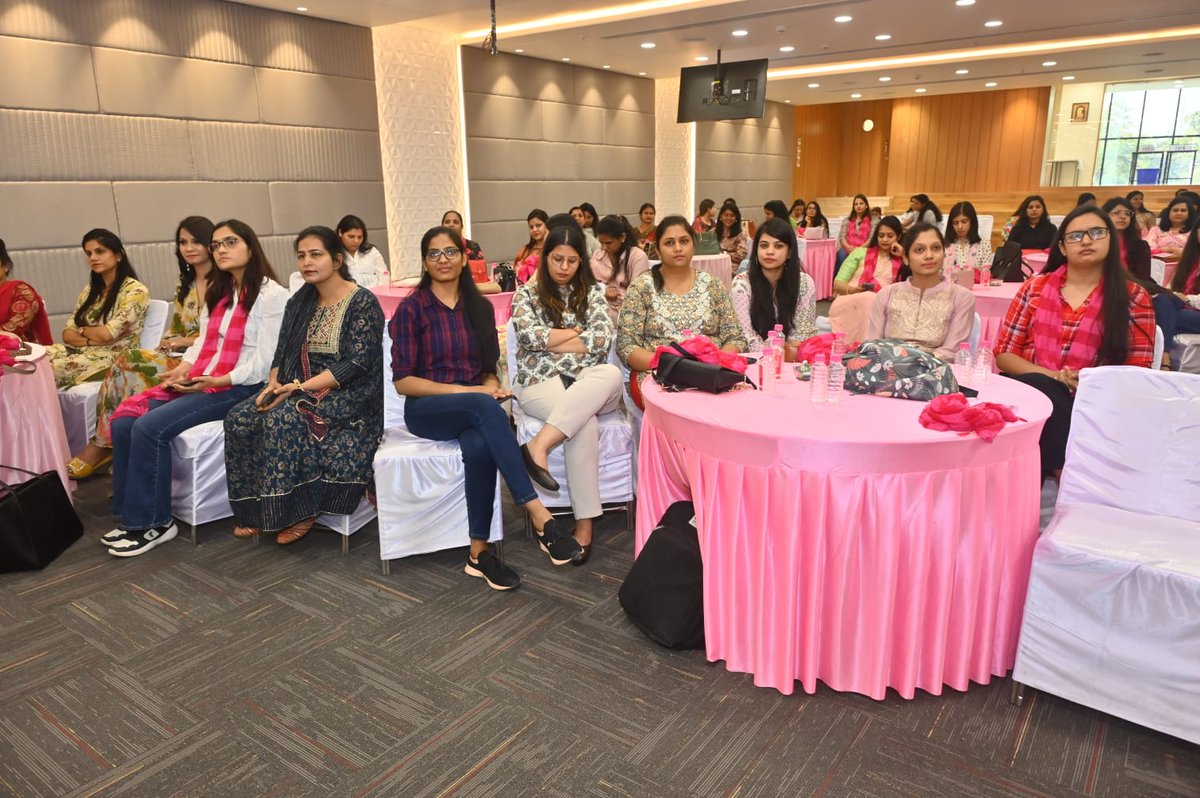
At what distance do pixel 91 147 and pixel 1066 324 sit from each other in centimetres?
677

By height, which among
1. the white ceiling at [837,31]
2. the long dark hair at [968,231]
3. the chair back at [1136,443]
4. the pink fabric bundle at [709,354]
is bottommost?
the chair back at [1136,443]

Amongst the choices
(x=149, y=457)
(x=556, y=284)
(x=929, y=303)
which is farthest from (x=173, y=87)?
(x=929, y=303)

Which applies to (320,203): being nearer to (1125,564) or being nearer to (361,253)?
(361,253)

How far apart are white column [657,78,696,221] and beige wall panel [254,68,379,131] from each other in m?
5.85

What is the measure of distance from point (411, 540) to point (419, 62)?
7.11 m

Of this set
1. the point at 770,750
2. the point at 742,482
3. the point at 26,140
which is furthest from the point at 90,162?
the point at 770,750

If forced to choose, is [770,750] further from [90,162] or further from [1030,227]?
[1030,227]

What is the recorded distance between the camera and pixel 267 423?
3.28m

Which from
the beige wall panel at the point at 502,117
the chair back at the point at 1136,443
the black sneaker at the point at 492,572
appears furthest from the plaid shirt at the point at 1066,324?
the beige wall panel at the point at 502,117

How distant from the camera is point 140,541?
345 centimetres

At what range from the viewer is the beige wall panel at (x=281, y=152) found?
22.4 ft

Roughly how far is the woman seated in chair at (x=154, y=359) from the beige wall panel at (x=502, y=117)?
584 cm

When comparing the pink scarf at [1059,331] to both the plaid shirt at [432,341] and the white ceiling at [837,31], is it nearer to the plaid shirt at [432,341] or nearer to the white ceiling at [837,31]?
the plaid shirt at [432,341]

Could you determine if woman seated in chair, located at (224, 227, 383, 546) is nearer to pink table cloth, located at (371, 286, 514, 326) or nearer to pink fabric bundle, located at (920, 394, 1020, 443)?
pink table cloth, located at (371, 286, 514, 326)
